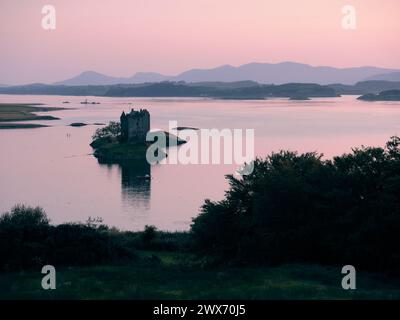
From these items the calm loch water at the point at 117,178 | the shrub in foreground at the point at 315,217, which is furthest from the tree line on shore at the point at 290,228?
the calm loch water at the point at 117,178

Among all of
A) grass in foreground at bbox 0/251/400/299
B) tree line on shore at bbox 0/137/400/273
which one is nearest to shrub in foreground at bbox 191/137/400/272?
tree line on shore at bbox 0/137/400/273

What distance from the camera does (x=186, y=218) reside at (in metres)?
42.1

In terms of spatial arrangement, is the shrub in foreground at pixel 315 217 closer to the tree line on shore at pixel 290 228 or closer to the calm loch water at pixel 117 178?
the tree line on shore at pixel 290 228

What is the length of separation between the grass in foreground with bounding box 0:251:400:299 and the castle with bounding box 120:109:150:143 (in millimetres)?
66484

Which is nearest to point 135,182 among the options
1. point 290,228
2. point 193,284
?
point 290,228

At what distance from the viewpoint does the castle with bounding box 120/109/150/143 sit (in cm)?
8731

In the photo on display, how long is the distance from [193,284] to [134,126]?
236 ft

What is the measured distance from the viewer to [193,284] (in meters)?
17.3

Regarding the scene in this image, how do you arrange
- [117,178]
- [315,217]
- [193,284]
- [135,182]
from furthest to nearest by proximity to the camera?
1. [117,178]
2. [135,182]
3. [315,217]
4. [193,284]

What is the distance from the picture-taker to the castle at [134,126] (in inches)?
3438

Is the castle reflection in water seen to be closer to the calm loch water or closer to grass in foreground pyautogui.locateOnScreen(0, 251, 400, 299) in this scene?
the calm loch water

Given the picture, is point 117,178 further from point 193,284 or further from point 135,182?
point 193,284
